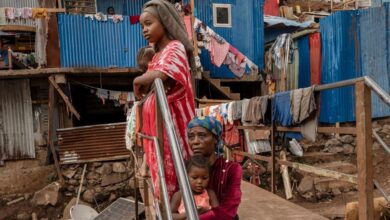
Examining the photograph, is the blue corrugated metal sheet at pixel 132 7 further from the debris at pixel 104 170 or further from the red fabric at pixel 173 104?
the red fabric at pixel 173 104

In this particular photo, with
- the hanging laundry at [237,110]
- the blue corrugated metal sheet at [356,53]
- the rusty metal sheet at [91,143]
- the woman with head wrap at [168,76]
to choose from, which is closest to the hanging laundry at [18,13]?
the rusty metal sheet at [91,143]

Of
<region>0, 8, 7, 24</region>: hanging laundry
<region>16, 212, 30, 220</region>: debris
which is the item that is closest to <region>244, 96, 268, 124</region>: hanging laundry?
<region>16, 212, 30, 220</region>: debris

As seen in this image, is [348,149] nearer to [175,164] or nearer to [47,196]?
[47,196]

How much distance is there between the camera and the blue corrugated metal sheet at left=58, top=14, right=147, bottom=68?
9859 millimetres

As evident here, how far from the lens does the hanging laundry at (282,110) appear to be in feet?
14.7

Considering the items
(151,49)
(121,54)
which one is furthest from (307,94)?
Result: (121,54)

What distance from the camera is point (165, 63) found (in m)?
2.21

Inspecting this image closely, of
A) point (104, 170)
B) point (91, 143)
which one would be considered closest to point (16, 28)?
point (91, 143)

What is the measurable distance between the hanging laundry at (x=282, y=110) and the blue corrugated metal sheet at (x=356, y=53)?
234 inches

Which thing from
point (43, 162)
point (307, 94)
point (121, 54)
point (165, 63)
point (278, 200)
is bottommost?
point (43, 162)

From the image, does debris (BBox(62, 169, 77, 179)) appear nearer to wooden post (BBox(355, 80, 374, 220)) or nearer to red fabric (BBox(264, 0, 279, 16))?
wooden post (BBox(355, 80, 374, 220))

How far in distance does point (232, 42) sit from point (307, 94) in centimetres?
854

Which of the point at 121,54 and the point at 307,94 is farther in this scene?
the point at 121,54

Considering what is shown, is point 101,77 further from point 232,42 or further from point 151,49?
point 151,49
